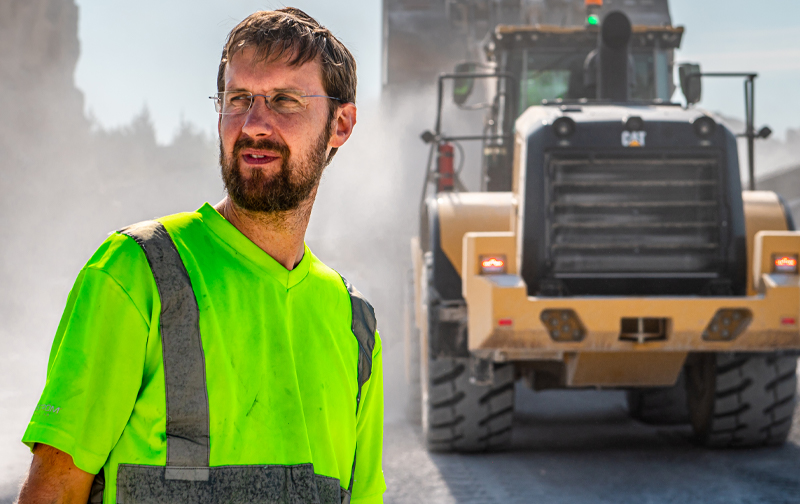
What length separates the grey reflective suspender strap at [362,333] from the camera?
5.93 ft

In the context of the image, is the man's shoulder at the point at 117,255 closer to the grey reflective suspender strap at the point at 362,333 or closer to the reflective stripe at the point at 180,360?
the reflective stripe at the point at 180,360

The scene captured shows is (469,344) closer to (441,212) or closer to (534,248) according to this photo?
(534,248)

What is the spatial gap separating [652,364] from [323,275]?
4405 millimetres

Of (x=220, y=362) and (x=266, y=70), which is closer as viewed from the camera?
(x=220, y=362)

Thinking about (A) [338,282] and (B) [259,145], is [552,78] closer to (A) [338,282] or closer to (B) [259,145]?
(A) [338,282]

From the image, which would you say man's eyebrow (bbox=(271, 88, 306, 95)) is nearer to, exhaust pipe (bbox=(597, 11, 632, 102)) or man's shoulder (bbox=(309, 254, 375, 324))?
man's shoulder (bbox=(309, 254, 375, 324))

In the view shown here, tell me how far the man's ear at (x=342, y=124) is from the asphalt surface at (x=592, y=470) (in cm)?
353

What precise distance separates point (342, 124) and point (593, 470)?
445 cm

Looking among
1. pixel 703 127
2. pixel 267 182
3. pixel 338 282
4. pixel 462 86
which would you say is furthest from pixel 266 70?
pixel 462 86

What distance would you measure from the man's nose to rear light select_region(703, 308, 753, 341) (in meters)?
4.11

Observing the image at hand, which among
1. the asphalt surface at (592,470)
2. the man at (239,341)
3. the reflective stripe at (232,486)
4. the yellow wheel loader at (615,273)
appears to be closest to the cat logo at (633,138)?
the yellow wheel loader at (615,273)

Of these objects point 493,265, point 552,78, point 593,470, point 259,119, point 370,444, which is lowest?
point 593,470

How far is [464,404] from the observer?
6145 millimetres

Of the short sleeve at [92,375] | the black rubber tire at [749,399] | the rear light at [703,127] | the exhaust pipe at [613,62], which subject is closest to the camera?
the short sleeve at [92,375]
